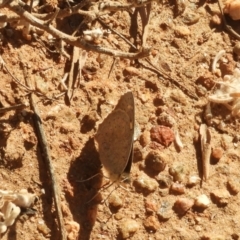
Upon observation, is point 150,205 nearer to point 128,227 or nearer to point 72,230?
point 128,227

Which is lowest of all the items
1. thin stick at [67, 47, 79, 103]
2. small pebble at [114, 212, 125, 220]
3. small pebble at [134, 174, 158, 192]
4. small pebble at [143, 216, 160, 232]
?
small pebble at [143, 216, 160, 232]

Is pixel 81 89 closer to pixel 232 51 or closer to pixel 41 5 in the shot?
pixel 41 5

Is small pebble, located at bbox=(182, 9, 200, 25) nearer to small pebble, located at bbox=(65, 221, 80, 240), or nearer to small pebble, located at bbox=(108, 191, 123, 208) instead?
small pebble, located at bbox=(108, 191, 123, 208)

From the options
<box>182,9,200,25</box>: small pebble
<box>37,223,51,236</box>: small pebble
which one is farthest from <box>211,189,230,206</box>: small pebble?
<box>182,9,200,25</box>: small pebble

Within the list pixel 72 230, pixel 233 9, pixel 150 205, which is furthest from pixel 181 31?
pixel 72 230

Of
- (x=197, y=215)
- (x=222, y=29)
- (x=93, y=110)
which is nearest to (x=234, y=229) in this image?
(x=197, y=215)

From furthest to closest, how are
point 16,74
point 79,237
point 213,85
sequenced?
point 213,85, point 16,74, point 79,237

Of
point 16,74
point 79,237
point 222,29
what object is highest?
point 16,74
